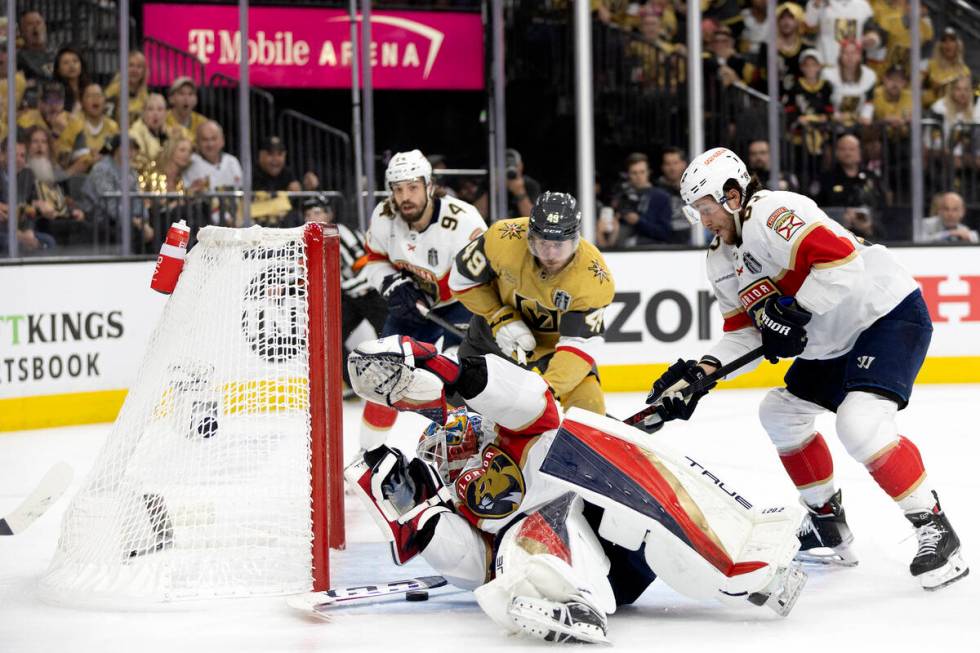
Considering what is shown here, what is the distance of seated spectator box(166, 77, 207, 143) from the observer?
26.9 feet

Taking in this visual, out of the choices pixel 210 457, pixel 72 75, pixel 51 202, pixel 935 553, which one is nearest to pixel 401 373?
pixel 210 457

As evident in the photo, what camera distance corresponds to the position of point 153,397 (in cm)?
373

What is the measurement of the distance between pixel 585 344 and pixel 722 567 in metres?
0.99

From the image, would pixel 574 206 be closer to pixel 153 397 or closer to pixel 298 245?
pixel 298 245

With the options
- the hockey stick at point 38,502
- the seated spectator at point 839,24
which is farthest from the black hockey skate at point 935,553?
the seated spectator at point 839,24

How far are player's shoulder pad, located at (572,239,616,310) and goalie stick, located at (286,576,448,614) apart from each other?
0.89 m

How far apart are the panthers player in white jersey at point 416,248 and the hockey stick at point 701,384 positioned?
162 centimetres

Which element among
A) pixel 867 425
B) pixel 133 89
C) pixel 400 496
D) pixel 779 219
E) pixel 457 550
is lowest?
pixel 457 550

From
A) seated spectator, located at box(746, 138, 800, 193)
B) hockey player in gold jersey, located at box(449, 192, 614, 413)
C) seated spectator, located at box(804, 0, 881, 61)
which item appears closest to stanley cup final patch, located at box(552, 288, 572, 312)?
hockey player in gold jersey, located at box(449, 192, 614, 413)

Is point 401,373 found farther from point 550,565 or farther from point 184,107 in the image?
point 184,107

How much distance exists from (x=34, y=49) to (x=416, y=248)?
3.33 m

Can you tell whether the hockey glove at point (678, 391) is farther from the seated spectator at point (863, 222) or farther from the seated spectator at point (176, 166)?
the seated spectator at point (863, 222)

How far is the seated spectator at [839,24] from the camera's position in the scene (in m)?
9.45

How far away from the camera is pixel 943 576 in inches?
141
